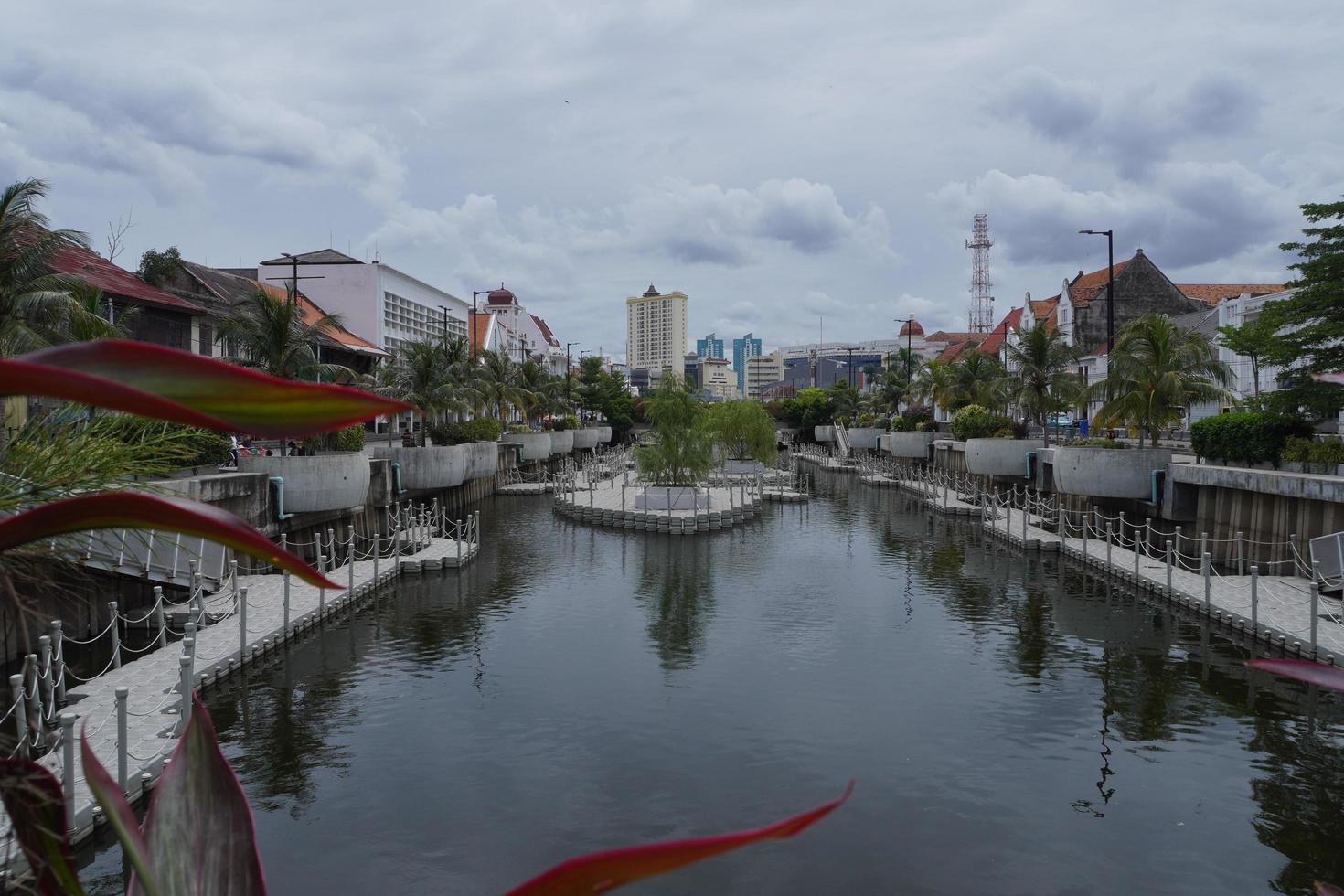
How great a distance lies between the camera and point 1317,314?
22.4 meters

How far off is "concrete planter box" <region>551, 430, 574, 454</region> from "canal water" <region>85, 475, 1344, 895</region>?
146 ft

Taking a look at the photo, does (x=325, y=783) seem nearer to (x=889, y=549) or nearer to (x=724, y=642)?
(x=724, y=642)

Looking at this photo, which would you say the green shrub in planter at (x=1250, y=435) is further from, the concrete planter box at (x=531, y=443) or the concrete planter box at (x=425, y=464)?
the concrete planter box at (x=531, y=443)

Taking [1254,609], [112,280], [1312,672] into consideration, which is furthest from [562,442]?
[1312,672]

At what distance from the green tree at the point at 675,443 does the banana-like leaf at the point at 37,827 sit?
123ft

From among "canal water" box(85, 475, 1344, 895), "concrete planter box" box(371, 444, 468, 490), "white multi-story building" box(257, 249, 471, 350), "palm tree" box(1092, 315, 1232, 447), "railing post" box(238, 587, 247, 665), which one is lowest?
"canal water" box(85, 475, 1344, 895)

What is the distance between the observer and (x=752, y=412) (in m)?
54.4

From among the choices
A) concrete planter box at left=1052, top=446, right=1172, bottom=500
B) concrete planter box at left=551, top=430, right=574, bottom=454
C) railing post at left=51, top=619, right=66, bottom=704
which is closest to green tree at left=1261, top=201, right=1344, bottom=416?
concrete planter box at left=1052, top=446, right=1172, bottom=500

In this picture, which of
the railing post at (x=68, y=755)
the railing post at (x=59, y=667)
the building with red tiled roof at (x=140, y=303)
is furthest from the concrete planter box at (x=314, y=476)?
the railing post at (x=68, y=755)

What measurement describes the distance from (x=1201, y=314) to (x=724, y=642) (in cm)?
5195

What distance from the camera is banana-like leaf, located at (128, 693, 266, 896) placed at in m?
1.80

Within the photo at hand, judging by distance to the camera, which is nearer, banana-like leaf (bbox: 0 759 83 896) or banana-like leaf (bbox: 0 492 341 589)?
banana-like leaf (bbox: 0 492 341 589)

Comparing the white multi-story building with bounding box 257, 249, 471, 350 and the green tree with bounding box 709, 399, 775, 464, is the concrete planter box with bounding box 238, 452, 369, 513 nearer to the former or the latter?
the green tree with bounding box 709, 399, 775, 464

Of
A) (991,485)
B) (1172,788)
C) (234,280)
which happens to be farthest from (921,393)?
(1172,788)
